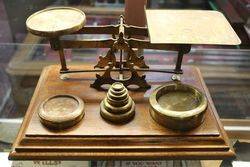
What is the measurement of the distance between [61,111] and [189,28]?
43 cm

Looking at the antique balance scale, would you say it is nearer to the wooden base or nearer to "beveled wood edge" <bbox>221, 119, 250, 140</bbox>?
the wooden base

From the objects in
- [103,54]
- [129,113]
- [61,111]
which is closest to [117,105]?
[129,113]

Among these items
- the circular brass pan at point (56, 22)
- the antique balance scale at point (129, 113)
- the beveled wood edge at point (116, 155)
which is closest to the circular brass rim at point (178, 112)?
the antique balance scale at point (129, 113)

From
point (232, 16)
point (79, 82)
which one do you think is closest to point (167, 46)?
point (79, 82)

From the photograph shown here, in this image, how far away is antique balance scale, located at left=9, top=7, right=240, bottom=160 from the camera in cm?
90

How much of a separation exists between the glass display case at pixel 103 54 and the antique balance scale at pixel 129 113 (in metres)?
0.26

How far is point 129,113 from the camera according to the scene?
95 cm

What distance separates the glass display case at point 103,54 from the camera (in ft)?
4.13

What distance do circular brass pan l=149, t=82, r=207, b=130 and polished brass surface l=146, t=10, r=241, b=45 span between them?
0.53 feet

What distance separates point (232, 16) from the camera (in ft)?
4.90

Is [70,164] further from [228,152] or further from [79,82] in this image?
[228,152]

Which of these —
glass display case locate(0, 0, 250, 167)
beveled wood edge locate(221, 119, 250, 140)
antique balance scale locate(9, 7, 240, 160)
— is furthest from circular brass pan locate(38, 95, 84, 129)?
beveled wood edge locate(221, 119, 250, 140)

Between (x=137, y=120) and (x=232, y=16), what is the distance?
0.80 metres

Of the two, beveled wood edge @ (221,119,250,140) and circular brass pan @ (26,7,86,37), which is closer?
circular brass pan @ (26,7,86,37)
